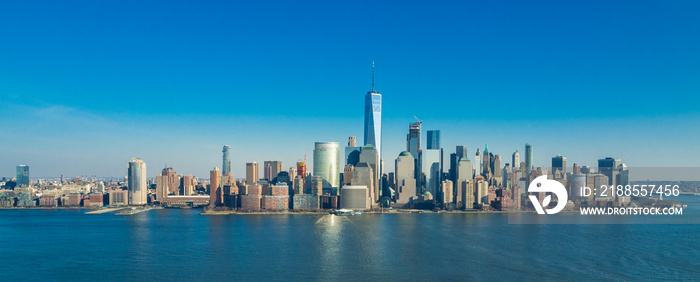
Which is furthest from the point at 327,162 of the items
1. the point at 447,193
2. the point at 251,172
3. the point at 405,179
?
the point at 447,193

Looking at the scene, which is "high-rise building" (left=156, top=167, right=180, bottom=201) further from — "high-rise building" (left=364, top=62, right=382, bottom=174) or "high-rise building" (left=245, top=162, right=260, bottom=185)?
"high-rise building" (left=364, top=62, right=382, bottom=174)

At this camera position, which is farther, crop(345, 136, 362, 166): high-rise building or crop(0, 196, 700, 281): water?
crop(345, 136, 362, 166): high-rise building

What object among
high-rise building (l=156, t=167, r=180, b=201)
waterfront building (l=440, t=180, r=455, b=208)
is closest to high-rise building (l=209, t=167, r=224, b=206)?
high-rise building (l=156, t=167, r=180, b=201)

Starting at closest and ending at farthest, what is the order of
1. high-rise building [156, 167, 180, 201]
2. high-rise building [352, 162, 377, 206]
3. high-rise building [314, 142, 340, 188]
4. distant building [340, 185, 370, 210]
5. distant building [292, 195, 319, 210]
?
1. distant building [340, 185, 370, 210]
2. distant building [292, 195, 319, 210]
3. high-rise building [352, 162, 377, 206]
4. high-rise building [156, 167, 180, 201]
5. high-rise building [314, 142, 340, 188]

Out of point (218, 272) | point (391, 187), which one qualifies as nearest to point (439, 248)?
point (218, 272)

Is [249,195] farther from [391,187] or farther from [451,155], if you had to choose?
[451,155]

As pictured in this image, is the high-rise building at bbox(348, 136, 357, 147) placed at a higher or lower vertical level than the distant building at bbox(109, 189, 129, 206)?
higher
